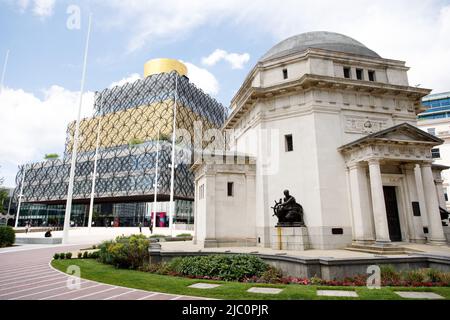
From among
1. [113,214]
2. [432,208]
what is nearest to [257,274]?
[432,208]


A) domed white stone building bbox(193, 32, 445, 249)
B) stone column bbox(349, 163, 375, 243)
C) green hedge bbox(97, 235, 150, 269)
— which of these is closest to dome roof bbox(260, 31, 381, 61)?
domed white stone building bbox(193, 32, 445, 249)

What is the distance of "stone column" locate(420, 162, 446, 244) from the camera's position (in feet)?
58.0

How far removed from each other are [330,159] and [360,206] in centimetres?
369

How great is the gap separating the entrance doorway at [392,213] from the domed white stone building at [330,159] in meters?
0.07

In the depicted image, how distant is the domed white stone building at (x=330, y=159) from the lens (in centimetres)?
1831

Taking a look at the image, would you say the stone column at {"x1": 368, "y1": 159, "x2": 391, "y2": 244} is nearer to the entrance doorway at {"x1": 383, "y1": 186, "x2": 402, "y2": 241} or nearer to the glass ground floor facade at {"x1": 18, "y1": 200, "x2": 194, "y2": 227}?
the entrance doorway at {"x1": 383, "y1": 186, "x2": 402, "y2": 241}

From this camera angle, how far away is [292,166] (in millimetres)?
20469

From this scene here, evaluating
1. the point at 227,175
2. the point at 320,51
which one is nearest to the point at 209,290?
the point at 227,175

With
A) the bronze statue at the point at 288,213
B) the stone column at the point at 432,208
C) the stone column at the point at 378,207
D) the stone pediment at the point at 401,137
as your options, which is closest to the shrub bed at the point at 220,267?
the bronze statue at the point at 288,213

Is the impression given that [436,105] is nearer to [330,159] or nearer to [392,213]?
[392,213]

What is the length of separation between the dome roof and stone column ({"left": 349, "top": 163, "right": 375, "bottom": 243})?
10583mm

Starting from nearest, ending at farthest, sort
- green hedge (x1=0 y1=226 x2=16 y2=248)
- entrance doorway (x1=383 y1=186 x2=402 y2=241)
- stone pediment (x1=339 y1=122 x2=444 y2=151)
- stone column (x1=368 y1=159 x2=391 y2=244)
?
1. stone column (x1=368 y1=159 x2=391 y2=244)
2. stone pediment (x1=339 y1=122 x2=444 y2=151)
3. entrance doorway (x1=383 y1=186 x2=402 y2=241)
4. green hedge (x1=0 y1=226 x2=16 y2=248)

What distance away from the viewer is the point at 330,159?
1970cm

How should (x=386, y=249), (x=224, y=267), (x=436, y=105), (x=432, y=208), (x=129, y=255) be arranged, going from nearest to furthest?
(x=224, y=267), (x=129, y=255), (x=386, y=249), (x=432, y=208), (x=436, y=105)
